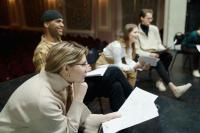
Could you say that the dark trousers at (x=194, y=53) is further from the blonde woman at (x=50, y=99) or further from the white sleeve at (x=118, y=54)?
the blonde woman at (x=50, y=99)

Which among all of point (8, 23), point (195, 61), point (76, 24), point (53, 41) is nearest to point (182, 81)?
point (195, 61)

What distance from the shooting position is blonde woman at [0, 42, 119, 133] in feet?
3.48

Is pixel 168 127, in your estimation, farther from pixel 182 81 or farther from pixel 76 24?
pixel 76 24

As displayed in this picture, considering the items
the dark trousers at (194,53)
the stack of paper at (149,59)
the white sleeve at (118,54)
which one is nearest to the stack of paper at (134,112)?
the white sleeve at (118,54)

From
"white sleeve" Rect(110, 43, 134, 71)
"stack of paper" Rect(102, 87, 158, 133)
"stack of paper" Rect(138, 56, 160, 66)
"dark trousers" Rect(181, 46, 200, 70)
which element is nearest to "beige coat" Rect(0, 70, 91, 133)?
"stack of paper" Rect(102, 87, 158, 133)

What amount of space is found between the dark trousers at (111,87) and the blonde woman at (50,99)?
0.65m

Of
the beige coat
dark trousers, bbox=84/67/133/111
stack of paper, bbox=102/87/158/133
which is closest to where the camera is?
the beige coat

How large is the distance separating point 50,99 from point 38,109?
7 centimetres

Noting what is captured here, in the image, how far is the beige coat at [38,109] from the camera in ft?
3.46

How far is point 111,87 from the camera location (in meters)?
1.94

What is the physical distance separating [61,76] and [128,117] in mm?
479

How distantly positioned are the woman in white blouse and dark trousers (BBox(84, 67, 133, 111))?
417 mm

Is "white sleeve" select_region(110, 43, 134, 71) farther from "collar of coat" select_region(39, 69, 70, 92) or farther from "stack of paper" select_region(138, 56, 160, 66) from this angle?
"collar of coat" select_region(39, 69, 70, 92)

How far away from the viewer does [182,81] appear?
3350 mm
